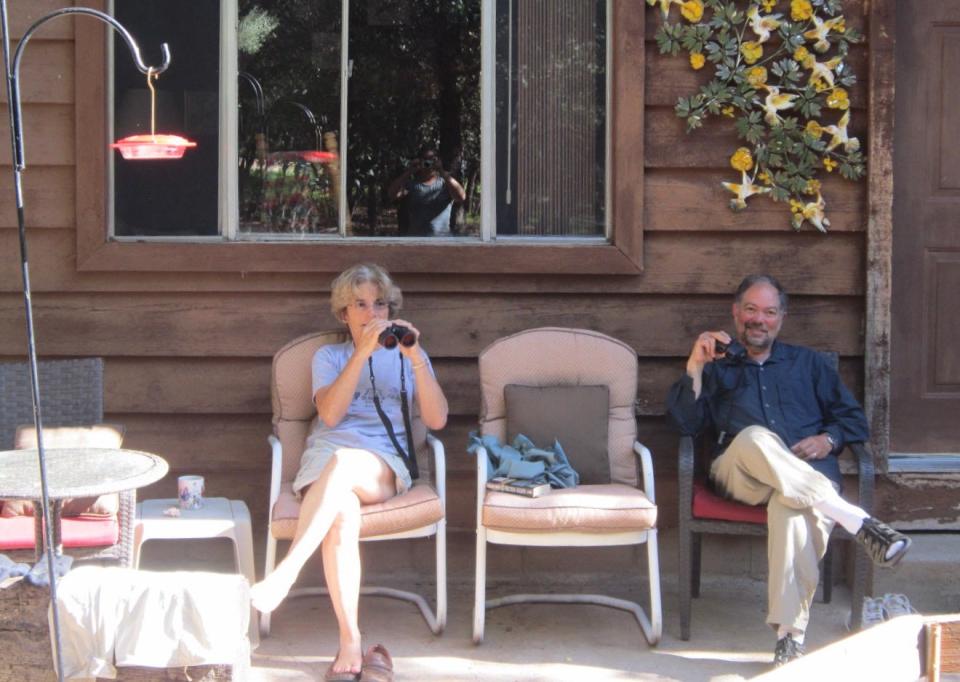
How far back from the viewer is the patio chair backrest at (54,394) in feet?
13.1

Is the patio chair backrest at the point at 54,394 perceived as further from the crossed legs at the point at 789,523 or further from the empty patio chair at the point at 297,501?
the crossed legs at the point at 789,523

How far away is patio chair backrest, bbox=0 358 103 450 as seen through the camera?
401 cm

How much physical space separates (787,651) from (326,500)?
4.40 ft

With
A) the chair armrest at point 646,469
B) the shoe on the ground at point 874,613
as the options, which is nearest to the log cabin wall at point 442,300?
the chair armrest at point 646,469

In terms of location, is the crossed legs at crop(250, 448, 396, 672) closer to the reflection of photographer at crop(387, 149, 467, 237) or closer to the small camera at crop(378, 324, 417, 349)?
the small camera at crop(378, 324, 417, 349)

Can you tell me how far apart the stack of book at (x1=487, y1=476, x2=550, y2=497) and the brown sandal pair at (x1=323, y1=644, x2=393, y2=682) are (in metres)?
0.59

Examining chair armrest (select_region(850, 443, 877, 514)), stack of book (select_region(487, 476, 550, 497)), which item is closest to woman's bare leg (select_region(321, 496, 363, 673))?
stack of book (select_region(487, 476, 550, 497))

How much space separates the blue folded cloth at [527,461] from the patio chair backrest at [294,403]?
0.84ft

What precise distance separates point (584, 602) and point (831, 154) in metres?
1.69

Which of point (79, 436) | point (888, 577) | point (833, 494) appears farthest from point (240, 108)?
point (888, 577)

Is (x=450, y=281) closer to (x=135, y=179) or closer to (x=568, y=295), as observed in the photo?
(x=568, y=295)

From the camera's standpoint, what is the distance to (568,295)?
448cm

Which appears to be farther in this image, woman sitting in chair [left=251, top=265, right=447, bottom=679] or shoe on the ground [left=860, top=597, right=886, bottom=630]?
woman sitting in chair [left=251, top=265, right=447, bottom=679]

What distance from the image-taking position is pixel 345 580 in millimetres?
3639
